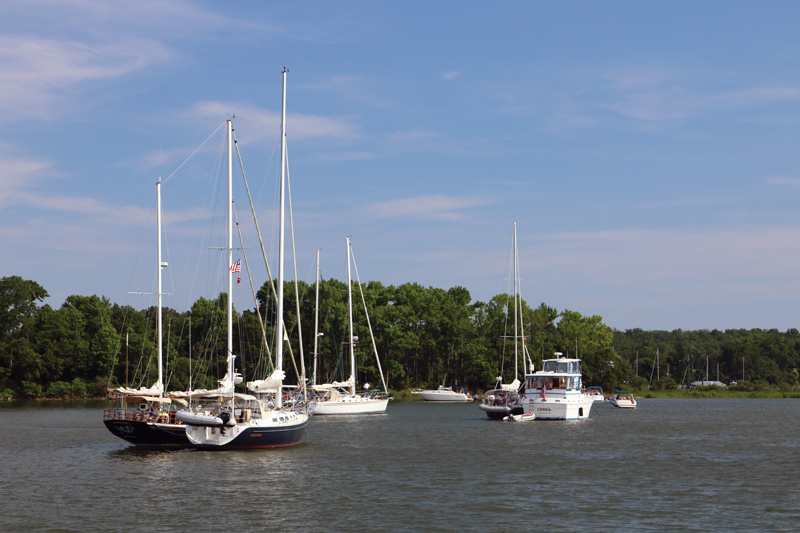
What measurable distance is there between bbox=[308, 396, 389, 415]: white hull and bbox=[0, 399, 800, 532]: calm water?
85.8 ft

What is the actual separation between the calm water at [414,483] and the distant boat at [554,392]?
11.8m

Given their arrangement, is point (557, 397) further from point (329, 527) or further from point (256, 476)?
point (329, 527)

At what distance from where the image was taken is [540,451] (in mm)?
60906

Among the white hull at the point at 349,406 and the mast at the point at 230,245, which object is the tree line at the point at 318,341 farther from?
the mast at the point at 230,245

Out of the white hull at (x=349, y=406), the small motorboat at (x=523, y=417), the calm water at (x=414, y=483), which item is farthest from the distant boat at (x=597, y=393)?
the calm water at (x=414, y=483)

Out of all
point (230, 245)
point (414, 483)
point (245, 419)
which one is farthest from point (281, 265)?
point (414, 483)

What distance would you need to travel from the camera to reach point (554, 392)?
88.4m

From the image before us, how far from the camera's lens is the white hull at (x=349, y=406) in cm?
10175

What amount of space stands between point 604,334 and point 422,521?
165483mm

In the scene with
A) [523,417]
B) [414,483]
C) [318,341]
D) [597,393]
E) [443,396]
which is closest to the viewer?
[414,483]

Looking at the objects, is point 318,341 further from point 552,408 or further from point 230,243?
point 230,243

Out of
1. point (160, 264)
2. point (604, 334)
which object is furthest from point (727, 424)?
point (604, 334)

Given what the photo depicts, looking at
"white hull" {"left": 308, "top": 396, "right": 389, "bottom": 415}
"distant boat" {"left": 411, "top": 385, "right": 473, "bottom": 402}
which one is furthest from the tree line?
"white hull" {"left": 308, "top": 396, "right": 389, "bottom": 415}

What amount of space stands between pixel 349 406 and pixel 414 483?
58095 mm
